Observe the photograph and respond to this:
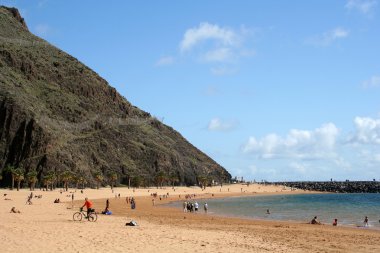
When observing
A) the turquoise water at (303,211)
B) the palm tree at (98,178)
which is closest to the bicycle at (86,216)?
the turquoise water at (303,211)

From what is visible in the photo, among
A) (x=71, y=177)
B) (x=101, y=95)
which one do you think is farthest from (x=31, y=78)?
(x=71, y=177)

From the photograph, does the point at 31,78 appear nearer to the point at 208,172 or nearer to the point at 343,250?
the point at 208,172

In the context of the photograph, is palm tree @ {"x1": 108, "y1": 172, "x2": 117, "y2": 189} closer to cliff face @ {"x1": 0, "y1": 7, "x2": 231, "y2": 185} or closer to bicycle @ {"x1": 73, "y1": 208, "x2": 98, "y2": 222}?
cliff face @ {"x1": 0, "y1": 7, "x2": 231, "y2": 185}

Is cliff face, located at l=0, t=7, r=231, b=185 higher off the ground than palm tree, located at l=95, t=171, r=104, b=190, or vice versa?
cliff face, located at l=0, t=7, r=231, b=185

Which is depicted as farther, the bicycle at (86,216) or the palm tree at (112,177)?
the palm tree at (112,177)

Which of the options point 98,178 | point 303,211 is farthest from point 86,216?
point 98,178

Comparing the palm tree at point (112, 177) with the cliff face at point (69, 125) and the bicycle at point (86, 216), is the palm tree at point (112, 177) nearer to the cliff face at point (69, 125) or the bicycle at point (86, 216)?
the cliff face at point (69, 125)

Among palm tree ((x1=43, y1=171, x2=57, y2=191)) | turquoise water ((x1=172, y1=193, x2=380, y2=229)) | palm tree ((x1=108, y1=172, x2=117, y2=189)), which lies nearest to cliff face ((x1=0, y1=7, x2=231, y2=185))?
palm tree ((x1=108, y1=172, x2=117, y2=189))

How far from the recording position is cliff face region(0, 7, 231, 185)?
12712 centimetres

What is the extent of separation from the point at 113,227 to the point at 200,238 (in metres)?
6.94

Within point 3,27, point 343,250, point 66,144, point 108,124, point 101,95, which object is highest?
point 3,27

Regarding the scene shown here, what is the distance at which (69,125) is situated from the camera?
481ft

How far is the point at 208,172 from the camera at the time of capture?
195375 mm

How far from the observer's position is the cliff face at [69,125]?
5005 inches
